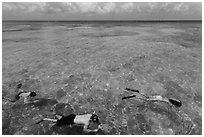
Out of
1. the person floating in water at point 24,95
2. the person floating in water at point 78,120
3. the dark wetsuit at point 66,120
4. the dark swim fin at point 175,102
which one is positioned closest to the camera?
the person floating in water at point 78,120

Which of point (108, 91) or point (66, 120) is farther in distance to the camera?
point (108, 91)

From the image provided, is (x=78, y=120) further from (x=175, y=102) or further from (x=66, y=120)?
(x=175, y=102)

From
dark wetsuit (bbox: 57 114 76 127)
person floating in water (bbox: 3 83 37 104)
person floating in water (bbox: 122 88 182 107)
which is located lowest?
person floating in water (bbox: 3 83 37 104)

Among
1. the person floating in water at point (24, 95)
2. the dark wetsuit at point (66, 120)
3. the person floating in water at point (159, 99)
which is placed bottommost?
the person floating in water at point (24, 95)

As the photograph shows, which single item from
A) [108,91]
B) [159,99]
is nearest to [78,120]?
[108,91]

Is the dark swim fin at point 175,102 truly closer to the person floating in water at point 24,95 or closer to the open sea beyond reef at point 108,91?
the open sea beyond reef at point 108,91

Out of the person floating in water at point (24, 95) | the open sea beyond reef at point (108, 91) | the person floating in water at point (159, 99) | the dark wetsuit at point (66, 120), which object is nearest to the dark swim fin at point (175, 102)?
the person floating in water at point (159, 99)

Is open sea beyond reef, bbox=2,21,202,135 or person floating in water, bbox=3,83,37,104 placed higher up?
open sea beyond reef, bbox=2,21,202,135

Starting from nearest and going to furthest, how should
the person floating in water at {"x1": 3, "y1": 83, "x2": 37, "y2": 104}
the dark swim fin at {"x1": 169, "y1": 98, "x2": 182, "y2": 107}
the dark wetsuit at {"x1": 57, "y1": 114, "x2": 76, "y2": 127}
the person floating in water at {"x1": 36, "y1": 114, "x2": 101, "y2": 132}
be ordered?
the person floating in water at {"x1": 36, "y1": 114, "x2": 101, "y2": 132} → the dark wetsuit at {"x1": 57, "y1": 114, "x2": 76, "y2": 127} → the dark swim fin at {"x1": 169, "y1": 98, "x2": 182, "y2": 107} → the person floating in water at {"x1": 3, "y1": 83, "x2": 37, "y2": 104}

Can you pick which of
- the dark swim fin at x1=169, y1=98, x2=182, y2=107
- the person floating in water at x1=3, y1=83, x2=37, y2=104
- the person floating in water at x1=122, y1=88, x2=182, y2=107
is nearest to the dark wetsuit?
the person floating in water at x1=3, y1=83, x2=37, y2=104

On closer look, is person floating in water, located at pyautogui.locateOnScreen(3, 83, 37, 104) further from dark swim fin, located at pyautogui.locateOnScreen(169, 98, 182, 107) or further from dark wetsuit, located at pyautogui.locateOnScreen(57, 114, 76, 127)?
dark swim fin, located at pyautogui.locateOnScreen(169, 98, 182, 107)

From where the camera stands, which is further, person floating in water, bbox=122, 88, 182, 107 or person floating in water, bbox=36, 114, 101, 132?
person floating in water, bbox=122, 88, 182, 107

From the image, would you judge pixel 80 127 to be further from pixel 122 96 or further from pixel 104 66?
pixel 104 66

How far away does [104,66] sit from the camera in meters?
14.4
